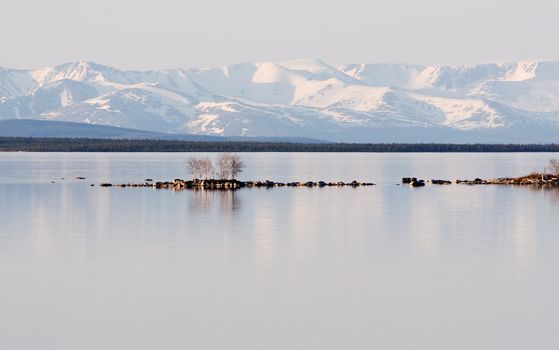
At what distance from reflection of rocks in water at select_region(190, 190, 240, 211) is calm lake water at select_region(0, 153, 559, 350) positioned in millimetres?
2543

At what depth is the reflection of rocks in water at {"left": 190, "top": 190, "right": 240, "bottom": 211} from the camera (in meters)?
60.0

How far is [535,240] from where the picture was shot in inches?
1683

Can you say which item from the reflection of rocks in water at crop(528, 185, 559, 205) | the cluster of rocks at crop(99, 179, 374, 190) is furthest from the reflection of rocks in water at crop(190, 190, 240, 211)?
the reflection of rocks in water at crop(528, 185, 559, 205)

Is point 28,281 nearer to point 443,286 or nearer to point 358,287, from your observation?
point 358,287

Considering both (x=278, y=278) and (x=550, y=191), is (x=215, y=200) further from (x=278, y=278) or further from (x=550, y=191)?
(x=278, y=278)

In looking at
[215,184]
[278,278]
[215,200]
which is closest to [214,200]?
[215,200]

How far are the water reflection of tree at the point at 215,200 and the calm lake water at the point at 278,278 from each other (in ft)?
7.90

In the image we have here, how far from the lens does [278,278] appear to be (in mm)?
32156

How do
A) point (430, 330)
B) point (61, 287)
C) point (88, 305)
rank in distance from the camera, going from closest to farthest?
point (430, 330) → point (88, 305) → point (61, 287)

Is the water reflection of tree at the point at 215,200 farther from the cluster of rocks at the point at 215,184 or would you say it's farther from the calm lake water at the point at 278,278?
the cluster of rocks at the point at 215,184

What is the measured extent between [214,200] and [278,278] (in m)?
34.6

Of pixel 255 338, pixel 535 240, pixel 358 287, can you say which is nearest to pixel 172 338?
pixel 255 338

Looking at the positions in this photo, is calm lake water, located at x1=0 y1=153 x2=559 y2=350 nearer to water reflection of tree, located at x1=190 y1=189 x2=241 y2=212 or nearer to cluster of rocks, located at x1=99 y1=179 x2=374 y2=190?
water reflection of tree, located at x1=190 y1=189 x2=241 y2=212

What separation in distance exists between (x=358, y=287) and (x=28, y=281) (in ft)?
28.8
